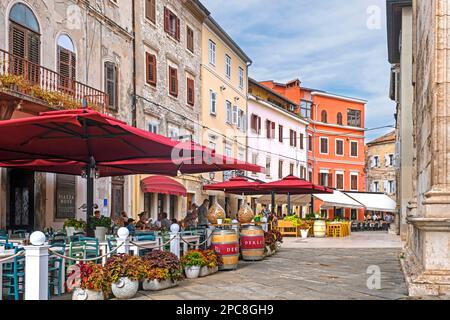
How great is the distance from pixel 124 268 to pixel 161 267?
0.80 m

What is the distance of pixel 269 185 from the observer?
22.8m

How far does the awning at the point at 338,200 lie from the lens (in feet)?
111

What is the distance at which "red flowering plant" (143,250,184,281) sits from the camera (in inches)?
346

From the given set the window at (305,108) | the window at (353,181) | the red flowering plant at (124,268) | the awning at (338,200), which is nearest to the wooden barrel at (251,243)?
the red flowering plant at (124,268)

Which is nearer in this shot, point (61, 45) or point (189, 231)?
point (189, 231)

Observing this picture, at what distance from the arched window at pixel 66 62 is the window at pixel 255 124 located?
2151 centimetres

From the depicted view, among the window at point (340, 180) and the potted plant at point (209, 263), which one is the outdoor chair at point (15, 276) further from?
the window at point (340, 180)

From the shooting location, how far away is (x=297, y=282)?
10.1 meters

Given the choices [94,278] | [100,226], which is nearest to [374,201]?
[100,226]

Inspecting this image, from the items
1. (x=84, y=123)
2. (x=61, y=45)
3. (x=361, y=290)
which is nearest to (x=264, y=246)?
(x=361, y=290)

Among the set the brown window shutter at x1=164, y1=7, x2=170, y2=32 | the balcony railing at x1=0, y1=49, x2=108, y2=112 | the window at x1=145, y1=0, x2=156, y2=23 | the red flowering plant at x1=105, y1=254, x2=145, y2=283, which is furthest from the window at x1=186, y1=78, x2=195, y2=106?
the red flowering plant at x1=105, y1=254, x2=145, y2=283

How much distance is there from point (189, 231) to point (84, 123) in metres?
4.27

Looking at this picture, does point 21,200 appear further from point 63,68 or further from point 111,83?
point 111,83
